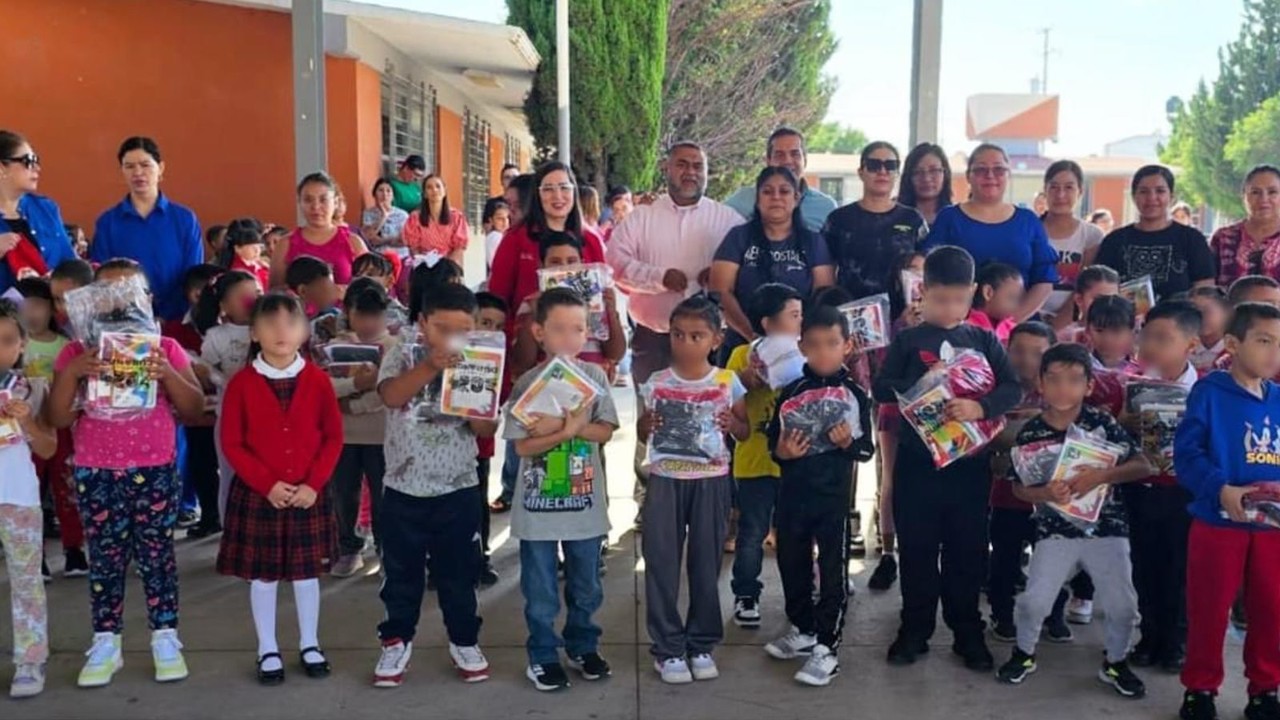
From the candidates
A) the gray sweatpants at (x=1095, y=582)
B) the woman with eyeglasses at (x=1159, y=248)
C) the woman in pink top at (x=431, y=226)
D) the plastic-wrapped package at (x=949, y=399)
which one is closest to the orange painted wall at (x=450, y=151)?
the woman in pink top at (x=431, y=226)

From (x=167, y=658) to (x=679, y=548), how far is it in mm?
1869

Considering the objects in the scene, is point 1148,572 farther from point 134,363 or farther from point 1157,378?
point 134,363

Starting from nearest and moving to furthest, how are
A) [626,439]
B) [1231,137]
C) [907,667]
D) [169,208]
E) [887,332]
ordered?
[907,667], [887,332], [169,208], [626,439], [1231,137]

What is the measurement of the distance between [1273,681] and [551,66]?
600 inches

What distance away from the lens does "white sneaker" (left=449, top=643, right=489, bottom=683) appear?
3.98 m

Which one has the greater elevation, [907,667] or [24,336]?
[24,336]

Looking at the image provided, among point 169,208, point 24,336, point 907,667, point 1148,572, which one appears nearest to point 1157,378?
point 1148,572

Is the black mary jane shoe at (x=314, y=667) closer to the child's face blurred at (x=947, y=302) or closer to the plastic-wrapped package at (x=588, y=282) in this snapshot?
the plastic-wrapped package at (x=588, y=282)

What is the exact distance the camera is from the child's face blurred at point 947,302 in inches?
160

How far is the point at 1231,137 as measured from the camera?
32.1 meters

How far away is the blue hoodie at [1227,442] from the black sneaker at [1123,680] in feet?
2.09

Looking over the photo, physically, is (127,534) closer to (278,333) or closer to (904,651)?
(278,333)

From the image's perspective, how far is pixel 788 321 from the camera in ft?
14.1

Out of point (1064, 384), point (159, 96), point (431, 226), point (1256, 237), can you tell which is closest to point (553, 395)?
point (1064, 384)
